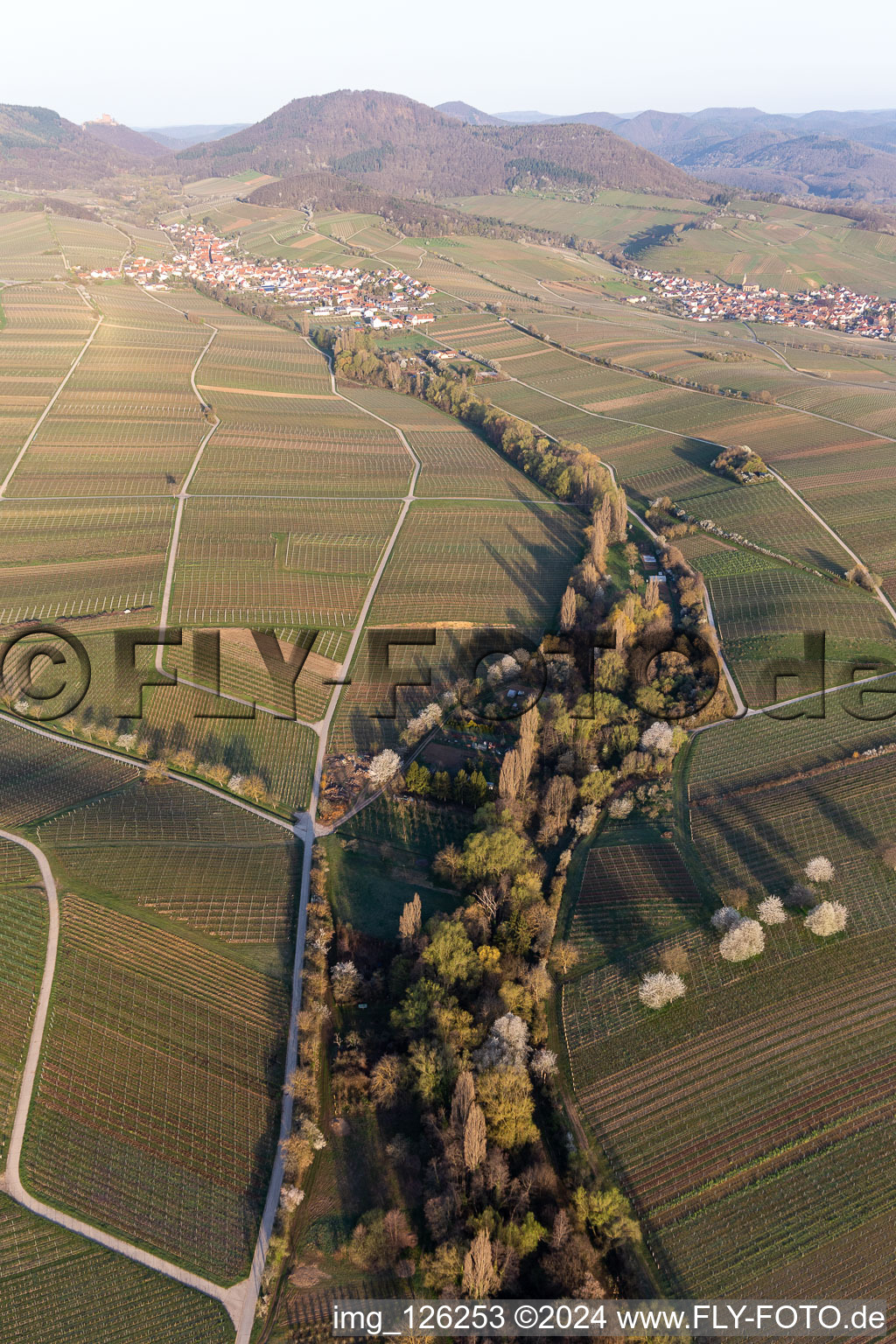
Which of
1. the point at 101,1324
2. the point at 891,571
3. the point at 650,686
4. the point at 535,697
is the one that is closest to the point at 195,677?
the point at 535,697

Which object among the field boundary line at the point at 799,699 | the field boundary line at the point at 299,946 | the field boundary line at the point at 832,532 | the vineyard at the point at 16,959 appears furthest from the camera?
the field boundary line at the point at 832,532

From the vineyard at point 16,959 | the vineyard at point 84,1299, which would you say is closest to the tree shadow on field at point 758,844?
the vineyard at point 84,1299

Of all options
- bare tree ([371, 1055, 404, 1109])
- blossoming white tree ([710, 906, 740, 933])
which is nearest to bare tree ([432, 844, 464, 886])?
bare tree ([371, 1055, 404, 1109])

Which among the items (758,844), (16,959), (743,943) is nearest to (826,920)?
(743,943)

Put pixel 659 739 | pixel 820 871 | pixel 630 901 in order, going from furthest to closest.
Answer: pixel 659 739 < pixel 630 901 < pixel 820 871

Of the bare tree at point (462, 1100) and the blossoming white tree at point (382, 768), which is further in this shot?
the blossoming white tree at point (382, 768)

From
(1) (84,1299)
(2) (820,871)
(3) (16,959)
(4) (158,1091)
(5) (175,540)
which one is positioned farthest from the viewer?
(5) (175,540)

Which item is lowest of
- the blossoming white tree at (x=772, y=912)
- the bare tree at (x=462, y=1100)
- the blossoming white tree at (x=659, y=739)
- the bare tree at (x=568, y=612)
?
the bare tree at (x=462, y=1100)

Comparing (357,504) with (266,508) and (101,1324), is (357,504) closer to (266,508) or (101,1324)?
(266,508)

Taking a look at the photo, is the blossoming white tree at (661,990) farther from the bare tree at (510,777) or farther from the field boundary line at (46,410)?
the field boundary line at (46,410)

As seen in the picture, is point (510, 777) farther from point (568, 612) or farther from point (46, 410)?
point (46, 410)
